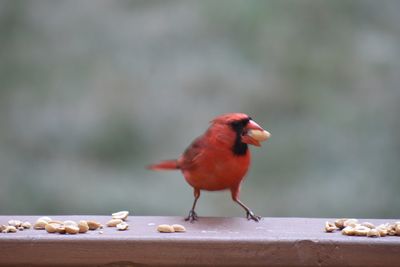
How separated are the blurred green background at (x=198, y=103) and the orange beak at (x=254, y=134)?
2337 mm

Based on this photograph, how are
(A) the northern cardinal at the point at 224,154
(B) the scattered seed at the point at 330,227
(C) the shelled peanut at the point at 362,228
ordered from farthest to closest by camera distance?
(A) the northern cardinal at the point at 224,154 → (B) the scattered seed at the point at 330,227 → (C) the shelled peanut at the point at 362,228

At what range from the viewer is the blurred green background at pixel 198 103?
16.6ft

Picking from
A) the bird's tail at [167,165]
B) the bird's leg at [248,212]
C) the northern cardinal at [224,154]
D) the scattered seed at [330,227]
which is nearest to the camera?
the scattered seed at [330,227]

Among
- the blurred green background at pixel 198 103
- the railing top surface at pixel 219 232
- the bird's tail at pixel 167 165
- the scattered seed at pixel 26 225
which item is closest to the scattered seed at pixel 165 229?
the railing top surface at pixel 219 232

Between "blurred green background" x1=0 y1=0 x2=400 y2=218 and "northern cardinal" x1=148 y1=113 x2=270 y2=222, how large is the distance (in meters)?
2.22

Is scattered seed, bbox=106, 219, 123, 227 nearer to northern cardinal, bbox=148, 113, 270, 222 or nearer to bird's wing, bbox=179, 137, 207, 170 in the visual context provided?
northern cardinal, bbox=148, 113, 270, 222

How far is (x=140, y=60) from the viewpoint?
5.62m

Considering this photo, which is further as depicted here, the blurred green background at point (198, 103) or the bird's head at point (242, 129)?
the blurred green background at point (198, 103)

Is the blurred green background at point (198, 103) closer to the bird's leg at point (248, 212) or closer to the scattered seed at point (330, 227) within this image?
the bird's leg at point (248, 212)

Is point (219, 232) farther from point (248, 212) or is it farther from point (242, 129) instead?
point (242, 129)

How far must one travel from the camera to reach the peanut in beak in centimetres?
258

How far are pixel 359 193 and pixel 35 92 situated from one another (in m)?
2.03

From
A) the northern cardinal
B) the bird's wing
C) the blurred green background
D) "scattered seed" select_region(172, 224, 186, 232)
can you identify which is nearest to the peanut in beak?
the northern cardinal

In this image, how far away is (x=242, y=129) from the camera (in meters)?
2.64
